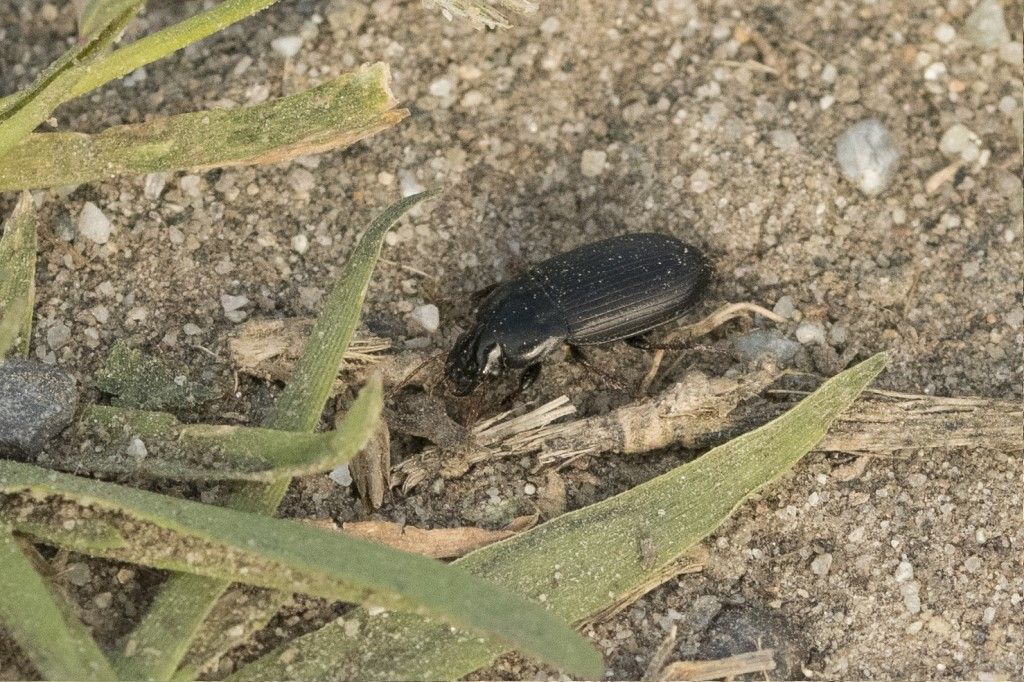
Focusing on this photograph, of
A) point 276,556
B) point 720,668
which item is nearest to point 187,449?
point 276,556

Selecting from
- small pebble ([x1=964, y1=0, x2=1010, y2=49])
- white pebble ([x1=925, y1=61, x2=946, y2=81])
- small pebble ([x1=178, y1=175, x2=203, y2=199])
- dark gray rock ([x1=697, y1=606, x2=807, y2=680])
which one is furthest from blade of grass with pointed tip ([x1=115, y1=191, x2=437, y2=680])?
small pebble ([x1=964, y1=0, x2=1010, y2=49])

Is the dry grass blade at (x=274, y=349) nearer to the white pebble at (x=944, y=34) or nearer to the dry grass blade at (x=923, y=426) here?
the dry grass blade at (x=923, y=426)

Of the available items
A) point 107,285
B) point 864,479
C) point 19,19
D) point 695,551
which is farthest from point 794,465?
point 19,19

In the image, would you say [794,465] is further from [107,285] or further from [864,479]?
[107,285]

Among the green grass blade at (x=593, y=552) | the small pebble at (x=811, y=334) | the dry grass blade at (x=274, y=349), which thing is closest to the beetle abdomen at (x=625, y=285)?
the small pebble at (x=811, y=334)

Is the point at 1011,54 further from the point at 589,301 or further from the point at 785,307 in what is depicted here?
the point at 589,301
